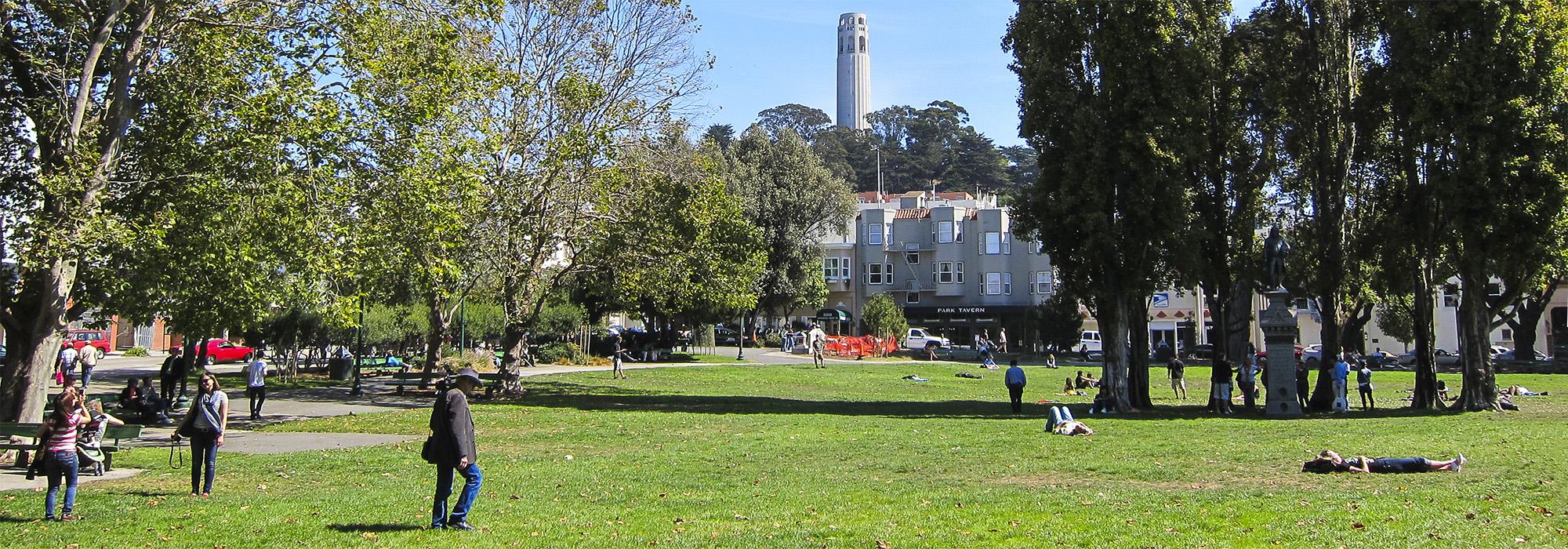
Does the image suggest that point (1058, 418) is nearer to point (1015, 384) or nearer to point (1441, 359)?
point (1015, 384)

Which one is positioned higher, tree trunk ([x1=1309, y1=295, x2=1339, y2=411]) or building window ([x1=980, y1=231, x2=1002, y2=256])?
building window ([x1=980, y1=231, x2=1002, y2=256])

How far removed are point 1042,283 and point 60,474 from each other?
71.5m

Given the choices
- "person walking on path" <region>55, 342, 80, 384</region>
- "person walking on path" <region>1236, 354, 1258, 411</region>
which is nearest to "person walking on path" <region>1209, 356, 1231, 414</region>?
"person walking on path" <region>1236, 354, 1258, 411</region>

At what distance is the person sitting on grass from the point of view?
66.2 feet

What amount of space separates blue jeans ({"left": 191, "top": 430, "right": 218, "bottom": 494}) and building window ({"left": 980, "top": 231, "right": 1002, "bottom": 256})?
69779mm

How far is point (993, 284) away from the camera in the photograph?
7881 centimetres

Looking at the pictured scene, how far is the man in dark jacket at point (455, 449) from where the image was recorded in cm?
969

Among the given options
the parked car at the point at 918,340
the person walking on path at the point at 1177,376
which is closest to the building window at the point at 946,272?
the parked car at the point at 918,340

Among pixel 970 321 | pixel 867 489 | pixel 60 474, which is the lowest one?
pixel 867 489

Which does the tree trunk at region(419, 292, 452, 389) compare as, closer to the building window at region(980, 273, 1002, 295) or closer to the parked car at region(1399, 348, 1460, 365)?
the parked car at region(1399, 348, 1460, 365)

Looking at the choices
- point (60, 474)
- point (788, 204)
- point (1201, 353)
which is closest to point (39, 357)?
point (60, 474)

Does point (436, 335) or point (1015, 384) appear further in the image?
point (436, 335)

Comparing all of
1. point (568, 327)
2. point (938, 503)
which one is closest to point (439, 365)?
point (568, 327)

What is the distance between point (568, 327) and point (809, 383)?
2107cm
